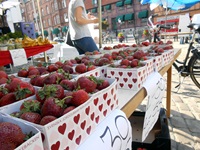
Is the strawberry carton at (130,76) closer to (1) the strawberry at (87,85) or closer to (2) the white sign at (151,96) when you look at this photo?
(2) the white sign at (151,96)

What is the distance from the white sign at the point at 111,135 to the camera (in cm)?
55

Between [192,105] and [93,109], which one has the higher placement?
[93,109]

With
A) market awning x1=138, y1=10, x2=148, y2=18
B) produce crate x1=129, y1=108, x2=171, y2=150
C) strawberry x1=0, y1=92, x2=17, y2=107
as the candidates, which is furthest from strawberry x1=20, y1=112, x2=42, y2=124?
market awning x1=138, y1=10, x2=148, y2=18

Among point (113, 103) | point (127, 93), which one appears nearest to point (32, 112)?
point (113, 103)

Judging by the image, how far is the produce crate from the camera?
1357 millimetres

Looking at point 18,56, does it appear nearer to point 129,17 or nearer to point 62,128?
point 62,128

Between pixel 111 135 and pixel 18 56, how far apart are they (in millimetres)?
1986

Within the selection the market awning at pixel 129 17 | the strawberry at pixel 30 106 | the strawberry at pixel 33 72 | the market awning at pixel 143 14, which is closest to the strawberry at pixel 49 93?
the strawberry at pixel 30 106

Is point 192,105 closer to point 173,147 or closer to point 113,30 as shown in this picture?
point 173,147

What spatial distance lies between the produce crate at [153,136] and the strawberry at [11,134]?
121cm

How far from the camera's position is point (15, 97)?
23.1 inches

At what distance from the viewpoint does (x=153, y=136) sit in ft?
5.14

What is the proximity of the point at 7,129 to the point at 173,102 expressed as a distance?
2.67 m

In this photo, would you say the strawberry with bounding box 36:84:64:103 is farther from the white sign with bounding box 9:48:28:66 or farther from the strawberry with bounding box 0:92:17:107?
the white sign with bounding box 9:48:28:66
